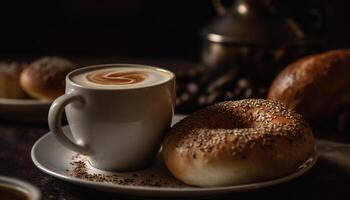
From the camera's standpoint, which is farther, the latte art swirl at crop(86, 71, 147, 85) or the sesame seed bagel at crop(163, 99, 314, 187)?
the latte art swirl at crop(86, 71, 147, 85)

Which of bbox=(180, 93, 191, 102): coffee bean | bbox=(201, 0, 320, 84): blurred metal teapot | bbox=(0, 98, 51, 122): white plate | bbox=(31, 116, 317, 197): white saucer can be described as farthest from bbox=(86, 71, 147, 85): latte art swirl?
bbox=(201, 0, 320, 84): blurred metal teapot

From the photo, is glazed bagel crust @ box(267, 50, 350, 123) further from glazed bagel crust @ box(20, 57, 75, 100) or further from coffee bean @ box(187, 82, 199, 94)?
glazed bagel crust @ box(20, 57, 75, 100)

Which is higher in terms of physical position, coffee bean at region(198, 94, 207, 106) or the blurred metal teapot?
the blurred metal teapot

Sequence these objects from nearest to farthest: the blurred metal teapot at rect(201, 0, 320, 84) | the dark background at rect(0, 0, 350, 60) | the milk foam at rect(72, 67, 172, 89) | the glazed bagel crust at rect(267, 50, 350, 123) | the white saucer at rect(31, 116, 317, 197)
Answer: the white saucer at rect(31, 116, 317, 197) → the milk foam at rect(72, 67, 172, 89) → the glazed bagel crust at rect(267, 50, 350, 123) → the blurred metal teapot at rect(201, 0, 320, 84) → the dark background at rect(0, 0, 350, 60)

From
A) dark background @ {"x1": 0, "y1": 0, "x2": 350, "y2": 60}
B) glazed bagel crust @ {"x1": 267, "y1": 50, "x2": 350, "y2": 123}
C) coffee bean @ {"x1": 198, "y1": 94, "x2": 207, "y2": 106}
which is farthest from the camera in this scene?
dark background @ {"x1": 0, "y1": 0, "x2": 350, "y2": 60}

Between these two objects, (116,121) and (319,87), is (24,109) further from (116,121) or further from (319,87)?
(319,87)

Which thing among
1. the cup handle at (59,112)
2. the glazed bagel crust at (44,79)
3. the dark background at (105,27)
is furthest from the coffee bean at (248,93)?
the dark background at (105,27)

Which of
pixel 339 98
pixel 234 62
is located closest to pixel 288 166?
pixel 339 98
